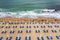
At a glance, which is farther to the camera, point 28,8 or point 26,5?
point 26,5

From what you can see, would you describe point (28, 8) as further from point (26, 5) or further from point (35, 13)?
point (35, 13)

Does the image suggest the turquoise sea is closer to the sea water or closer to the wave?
the sea water

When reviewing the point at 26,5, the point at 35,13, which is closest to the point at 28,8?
the point at 26,5

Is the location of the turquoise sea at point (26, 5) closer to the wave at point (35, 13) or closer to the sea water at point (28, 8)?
the sea water at point (28, 8)

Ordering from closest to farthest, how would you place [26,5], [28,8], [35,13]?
[35,13]
[28,8]
[26,5]

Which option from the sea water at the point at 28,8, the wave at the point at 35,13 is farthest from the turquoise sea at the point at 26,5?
the wave at the point at 35,13

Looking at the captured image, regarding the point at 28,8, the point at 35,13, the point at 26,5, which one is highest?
the point at 26,5

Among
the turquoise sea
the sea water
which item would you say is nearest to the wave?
the sea water

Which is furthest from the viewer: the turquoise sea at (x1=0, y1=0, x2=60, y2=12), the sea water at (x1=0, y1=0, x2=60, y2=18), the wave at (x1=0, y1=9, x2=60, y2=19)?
the turquoise sea at (x1=0, y1=0, x2=60, y2=12)

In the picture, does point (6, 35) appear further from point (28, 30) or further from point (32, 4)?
point (32, 4)
